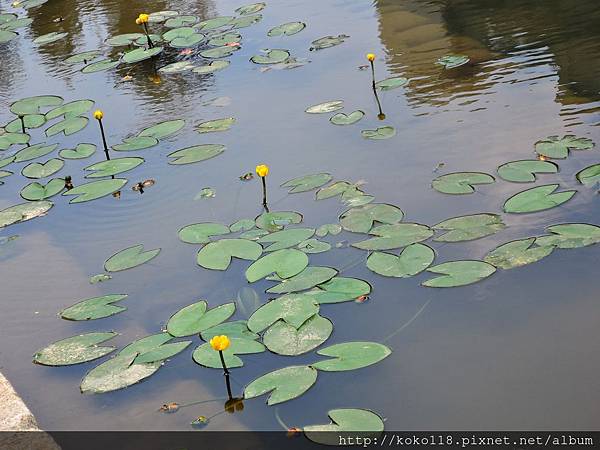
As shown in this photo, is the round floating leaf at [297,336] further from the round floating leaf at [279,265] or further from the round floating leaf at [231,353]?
the round floating leaf at [279,265]

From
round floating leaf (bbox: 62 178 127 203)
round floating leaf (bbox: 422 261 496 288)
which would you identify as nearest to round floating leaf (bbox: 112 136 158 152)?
round floating leaf (bbox: 62 178 127 203)

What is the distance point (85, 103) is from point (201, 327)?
2318mm

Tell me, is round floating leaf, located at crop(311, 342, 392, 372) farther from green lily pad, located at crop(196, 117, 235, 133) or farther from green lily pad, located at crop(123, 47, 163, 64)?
green lily pad, located at crop(123, 47, 163, 64)

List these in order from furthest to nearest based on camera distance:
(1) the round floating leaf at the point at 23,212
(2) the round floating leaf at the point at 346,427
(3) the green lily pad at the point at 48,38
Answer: (3) the green lily pad at the point at 48,38
(1) the round floating leaf at the point at 23,212
(2) the round floating leaf at the point at 346,427

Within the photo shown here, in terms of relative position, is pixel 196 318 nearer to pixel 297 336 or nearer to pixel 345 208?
pixel 297 336

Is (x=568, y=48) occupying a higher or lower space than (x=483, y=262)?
higher

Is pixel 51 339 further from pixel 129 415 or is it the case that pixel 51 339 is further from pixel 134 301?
pixel 129 415

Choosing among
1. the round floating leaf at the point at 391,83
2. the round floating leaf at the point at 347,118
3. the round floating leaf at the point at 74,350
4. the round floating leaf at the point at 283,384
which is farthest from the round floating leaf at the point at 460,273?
the round floating leaf at the point at 391,83

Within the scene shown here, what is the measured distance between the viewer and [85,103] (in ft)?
14.2

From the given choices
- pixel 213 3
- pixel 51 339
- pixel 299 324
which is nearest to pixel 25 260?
pixel 51 339

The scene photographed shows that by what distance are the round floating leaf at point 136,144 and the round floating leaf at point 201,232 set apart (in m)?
0.89

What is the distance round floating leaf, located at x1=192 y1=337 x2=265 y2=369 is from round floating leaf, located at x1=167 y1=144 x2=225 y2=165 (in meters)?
1.41

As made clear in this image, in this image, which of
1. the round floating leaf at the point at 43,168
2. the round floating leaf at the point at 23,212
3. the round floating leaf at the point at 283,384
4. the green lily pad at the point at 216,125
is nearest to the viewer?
the round floating leaf at the point at 283,384

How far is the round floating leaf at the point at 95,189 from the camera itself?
3.43 meters
